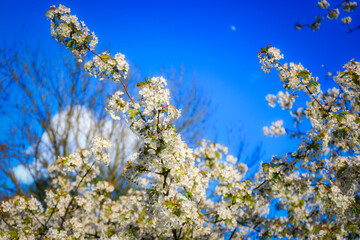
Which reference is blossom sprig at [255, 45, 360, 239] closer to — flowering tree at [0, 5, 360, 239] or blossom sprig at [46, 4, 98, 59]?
flowering tree at [0, 5, 360, 239]

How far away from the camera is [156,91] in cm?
257

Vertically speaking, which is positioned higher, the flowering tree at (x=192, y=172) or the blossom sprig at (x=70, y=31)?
the blossom sprig at (x=70, y=31)

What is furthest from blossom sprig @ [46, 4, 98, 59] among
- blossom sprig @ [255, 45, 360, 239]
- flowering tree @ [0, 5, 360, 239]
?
blossom sprig @ [255, 45, 360, 239]

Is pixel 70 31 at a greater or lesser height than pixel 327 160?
greater

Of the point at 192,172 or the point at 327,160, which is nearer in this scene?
the point at 192,172

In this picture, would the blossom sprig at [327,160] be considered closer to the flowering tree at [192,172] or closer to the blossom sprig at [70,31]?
the flowering tree at [192,172]

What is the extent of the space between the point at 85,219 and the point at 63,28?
4.54 m

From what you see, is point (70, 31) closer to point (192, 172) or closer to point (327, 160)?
point (192, 172)

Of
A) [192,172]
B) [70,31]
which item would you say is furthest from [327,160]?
[70,31]

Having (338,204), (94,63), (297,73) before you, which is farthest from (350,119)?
(94,63)

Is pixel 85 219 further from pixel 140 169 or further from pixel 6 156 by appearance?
pixel 6 156

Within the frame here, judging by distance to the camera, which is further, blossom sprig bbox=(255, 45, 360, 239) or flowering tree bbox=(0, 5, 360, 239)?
blossom sprig bbox=(255, 45, 360, 239)

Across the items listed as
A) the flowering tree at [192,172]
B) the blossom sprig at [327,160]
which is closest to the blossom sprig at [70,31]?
the flowering tree at [192,172]

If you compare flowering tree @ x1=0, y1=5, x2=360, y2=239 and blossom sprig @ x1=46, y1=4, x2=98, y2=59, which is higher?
blossom sprig @ x1=46, y1=4, x2=98, y2=59
